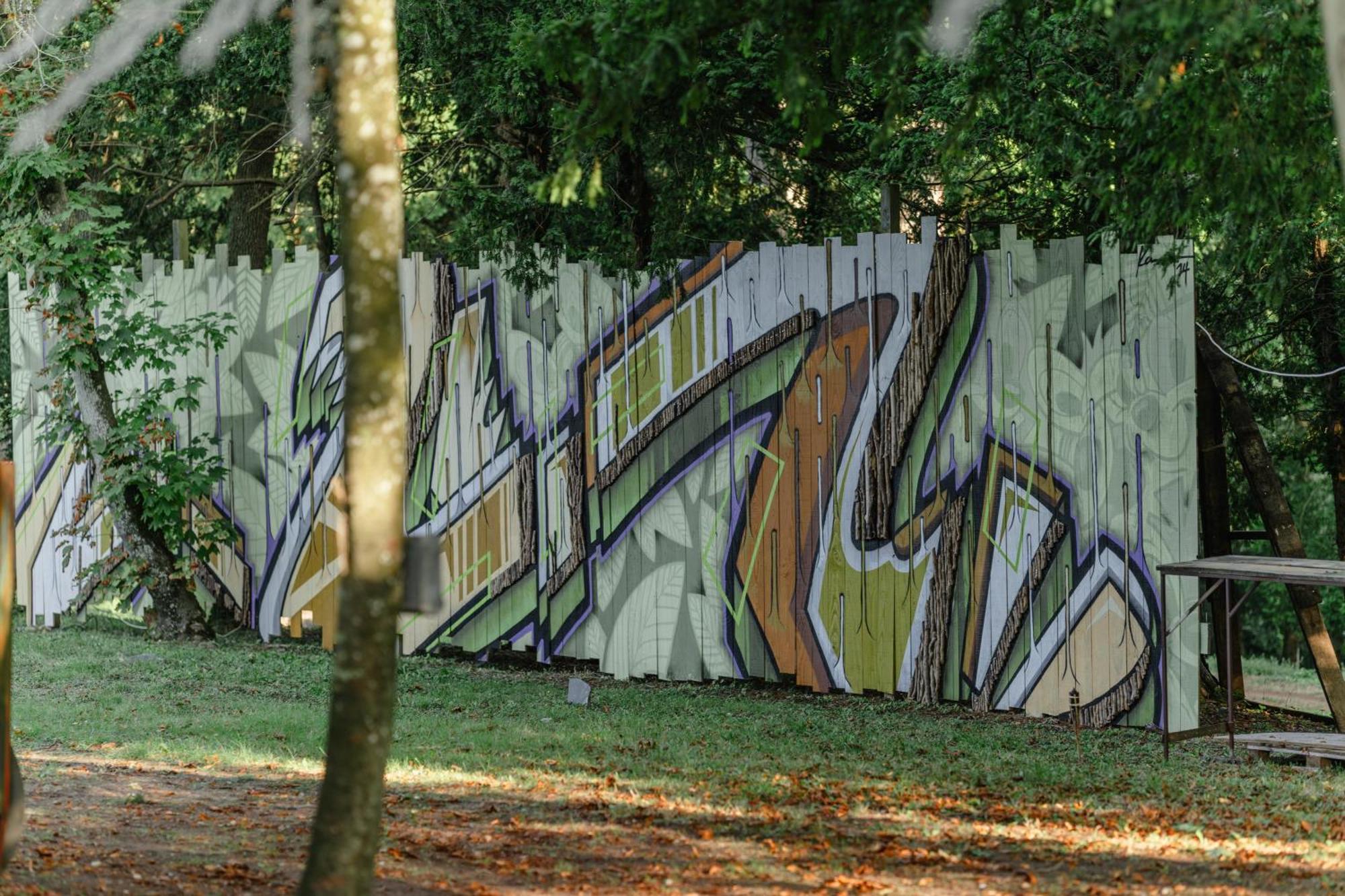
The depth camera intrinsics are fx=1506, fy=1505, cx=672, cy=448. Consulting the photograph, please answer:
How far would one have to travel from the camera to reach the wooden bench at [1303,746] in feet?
26.3

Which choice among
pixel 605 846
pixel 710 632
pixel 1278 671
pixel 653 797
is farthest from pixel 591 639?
pixel 1278 671

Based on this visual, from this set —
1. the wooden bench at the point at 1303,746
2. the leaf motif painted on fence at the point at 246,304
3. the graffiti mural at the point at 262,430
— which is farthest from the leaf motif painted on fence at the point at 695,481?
the leaf motif painted on fence at the point at 246,304

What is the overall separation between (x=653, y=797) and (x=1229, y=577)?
329cm

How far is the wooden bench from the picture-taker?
8.02 meters

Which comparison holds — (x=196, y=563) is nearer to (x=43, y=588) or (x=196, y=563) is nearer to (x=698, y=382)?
(x=43, y=588)

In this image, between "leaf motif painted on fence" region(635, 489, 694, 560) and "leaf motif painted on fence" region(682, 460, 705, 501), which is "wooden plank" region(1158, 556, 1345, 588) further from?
"leaf motif painted on fence" region(635, 489, 694, 560)

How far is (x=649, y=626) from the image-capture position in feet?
34.5

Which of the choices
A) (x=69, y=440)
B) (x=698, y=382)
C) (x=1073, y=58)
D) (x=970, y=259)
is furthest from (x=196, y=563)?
(x=1073, y=58)

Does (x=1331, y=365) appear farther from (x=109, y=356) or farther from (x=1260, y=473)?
(x=109, y=356)

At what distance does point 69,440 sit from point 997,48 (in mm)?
9055

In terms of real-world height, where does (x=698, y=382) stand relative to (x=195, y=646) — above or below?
above

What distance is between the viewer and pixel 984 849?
6.13m

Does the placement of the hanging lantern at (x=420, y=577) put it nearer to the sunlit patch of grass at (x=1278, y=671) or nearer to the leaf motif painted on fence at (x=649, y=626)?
the leaf motif painted on fence at (x=649, y=626)

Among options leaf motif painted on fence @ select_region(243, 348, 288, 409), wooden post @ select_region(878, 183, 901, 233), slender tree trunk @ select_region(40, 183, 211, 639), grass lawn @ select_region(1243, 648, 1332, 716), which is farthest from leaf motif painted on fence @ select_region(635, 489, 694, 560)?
grass lawn @ select_region(1243, 648, 1332, 716)
